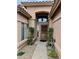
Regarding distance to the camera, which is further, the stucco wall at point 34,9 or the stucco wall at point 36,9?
the stucco wall at point 36,9

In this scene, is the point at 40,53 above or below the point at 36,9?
below

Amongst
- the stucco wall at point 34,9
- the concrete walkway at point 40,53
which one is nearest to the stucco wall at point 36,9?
the stucco wall at point 34,9

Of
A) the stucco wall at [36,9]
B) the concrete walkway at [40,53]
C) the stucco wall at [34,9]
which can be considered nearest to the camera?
the concrete walkway at [40,53]

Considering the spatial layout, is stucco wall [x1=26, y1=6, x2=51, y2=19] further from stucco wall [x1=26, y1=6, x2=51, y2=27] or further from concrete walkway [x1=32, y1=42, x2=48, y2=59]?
concrete walkway [x1=32, y1=42, x2=48, y2=59]

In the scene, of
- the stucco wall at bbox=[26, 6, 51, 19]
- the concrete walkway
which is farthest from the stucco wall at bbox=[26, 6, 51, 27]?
the concrete walkway

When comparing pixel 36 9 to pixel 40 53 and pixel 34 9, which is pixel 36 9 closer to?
pixel 34 9

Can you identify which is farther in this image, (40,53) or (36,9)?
(36,9)

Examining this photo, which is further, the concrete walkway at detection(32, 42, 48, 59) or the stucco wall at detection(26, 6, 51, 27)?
the stucco wall at detection(26, 6, 51, 27)

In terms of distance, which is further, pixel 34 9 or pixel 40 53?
pixel 34 9

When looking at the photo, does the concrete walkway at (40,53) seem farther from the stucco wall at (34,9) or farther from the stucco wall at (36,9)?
the stucco wall at (36,9)

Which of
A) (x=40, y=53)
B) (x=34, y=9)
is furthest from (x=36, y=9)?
(x=40, y=53)
